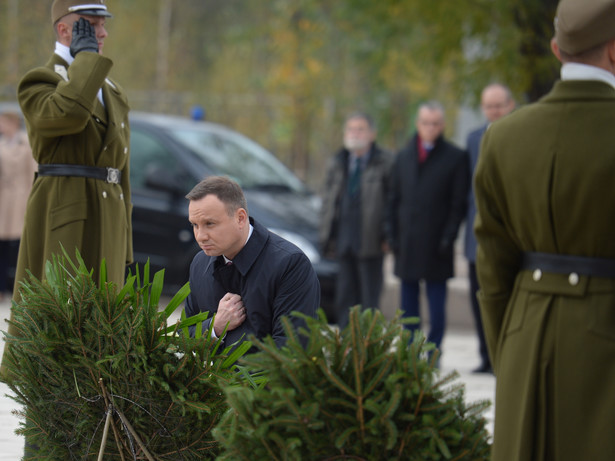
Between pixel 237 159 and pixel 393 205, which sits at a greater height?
pixel 237 159

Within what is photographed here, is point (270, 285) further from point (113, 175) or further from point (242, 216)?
point (113, 175)

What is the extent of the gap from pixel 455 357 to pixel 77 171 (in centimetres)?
482

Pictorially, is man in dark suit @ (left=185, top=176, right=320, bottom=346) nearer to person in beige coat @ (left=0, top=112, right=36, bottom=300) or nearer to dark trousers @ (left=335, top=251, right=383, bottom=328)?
dark trousers @ (left=335, top=251, right=383, bottom=328)

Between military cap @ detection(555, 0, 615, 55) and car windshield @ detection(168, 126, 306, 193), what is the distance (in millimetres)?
7326

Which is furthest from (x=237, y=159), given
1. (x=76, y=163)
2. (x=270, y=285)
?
(x=270, y=285)

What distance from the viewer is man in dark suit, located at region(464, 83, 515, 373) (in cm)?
772

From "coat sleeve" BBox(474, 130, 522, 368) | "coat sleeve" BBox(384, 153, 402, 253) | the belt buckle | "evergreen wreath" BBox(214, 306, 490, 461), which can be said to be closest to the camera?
"evergreen wreath" BBox(214, 306, 490, 461)

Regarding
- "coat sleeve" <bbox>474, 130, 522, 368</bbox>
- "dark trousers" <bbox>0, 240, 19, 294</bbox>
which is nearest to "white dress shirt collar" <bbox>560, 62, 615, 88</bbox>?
"coat sleeve" <bbox>474, 130, 522, 368</bbox>

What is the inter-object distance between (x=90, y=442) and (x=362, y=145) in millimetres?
5286

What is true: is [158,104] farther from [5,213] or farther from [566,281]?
[566,281]

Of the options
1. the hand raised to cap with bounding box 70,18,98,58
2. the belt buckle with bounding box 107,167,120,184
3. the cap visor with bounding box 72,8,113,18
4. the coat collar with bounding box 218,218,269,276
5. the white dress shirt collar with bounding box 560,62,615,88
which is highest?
the cap visor with bounding box 72,8,113,18

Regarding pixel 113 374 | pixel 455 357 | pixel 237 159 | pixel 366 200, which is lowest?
pixel 455 357

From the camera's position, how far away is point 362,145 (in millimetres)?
8703

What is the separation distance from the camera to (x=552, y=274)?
9.57 feet
